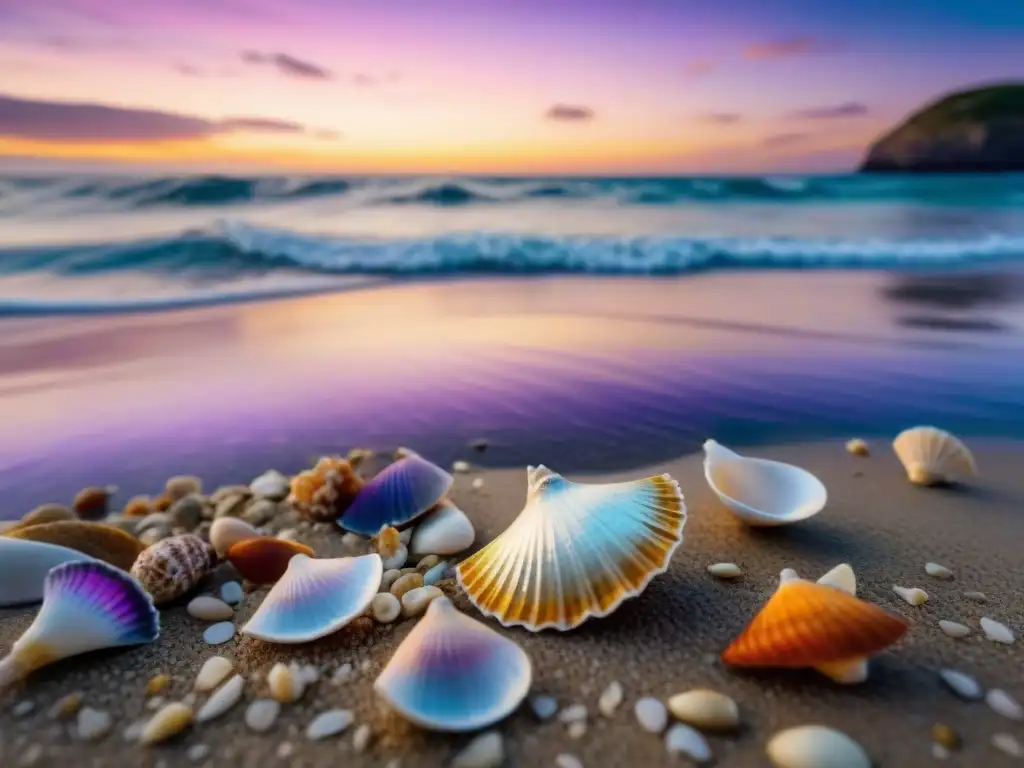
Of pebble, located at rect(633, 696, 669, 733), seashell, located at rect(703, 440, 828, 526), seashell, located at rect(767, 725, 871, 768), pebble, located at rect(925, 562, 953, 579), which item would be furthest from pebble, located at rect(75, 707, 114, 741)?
pebble, located at rect(925, 562, 953, 579)

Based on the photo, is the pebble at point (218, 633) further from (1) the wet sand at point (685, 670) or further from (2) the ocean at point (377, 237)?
(2) the ocean at point (377, 237)

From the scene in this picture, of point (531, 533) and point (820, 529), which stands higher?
point (531, 533)

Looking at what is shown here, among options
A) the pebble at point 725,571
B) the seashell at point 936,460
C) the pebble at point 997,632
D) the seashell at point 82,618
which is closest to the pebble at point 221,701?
the seashell at point 82,618

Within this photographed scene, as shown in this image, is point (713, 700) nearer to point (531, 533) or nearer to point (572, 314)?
point (531, 533)

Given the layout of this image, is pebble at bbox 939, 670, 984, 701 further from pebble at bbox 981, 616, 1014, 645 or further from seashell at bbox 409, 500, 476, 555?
seashell at bbox 409, 500, 476, 555

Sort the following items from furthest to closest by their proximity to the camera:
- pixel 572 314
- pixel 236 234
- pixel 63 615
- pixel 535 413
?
1. pixel 236 234
2. pixel 572 314
3. pixel 535 413
4. pixel 63 615

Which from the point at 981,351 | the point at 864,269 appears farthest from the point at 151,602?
the point at 864,269

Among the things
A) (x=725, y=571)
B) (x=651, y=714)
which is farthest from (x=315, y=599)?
(x=725, y=571)
